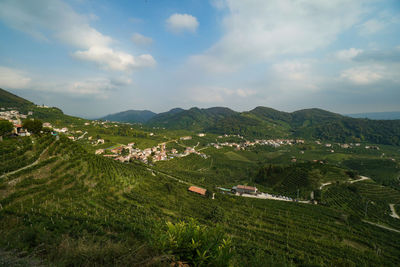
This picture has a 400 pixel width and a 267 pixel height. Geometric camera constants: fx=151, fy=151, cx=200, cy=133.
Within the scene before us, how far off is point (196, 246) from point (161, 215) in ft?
67.1

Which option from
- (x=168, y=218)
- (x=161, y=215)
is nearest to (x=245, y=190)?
(x=168, y=218)

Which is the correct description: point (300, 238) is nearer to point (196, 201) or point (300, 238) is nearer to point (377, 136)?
point (196, 201)

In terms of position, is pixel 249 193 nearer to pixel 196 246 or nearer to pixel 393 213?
pixel 393 213

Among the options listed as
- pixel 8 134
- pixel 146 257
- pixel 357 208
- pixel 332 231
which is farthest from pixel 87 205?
pixel 357 208

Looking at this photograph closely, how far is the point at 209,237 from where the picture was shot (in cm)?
414

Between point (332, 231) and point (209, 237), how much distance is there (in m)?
30.6

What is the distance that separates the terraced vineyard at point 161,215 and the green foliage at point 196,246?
21.9ft

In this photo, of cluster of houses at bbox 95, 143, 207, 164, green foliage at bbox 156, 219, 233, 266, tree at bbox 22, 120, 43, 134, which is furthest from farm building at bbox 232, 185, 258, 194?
tree at bbox 22, 120, 43, 134

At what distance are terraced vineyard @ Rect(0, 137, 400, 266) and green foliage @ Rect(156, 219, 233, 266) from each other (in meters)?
6.67

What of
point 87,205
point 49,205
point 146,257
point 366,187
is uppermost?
point 146,257

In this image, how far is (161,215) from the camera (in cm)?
2130

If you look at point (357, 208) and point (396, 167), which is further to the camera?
point (396, 167)

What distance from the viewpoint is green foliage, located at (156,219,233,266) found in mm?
3408

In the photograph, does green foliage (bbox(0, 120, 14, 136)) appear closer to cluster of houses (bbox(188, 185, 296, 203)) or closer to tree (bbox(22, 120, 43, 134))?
tree (bbox(22, 120, 43, 134))
